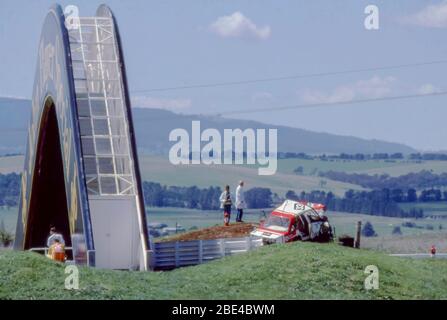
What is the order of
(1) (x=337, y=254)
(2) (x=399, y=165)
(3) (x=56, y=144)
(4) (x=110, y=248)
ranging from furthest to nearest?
(2) (x=399, y=165) → (3) (x=56, y=144) → (4) (x=110, y=248) → (1) (x=337, y=254)

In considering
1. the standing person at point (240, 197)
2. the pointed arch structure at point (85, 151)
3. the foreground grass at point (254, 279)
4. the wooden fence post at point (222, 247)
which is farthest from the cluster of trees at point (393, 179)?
the foreground grass at point (254, 279)

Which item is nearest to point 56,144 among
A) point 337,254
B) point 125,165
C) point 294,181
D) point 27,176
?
point 27,176

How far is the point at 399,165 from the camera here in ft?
516

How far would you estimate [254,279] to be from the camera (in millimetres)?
28703

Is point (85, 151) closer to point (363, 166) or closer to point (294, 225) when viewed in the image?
point (294, 225)

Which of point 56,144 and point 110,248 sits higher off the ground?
point 56,144

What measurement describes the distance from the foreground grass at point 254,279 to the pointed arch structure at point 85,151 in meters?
6.10

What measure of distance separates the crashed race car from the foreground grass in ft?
15.5

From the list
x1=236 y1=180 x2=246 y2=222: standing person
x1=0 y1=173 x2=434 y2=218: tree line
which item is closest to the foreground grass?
x1=236 y1=180 x2=246 y2=222: standing person

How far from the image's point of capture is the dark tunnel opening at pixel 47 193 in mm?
52281

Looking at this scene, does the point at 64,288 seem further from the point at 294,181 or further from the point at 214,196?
the point at 294,181

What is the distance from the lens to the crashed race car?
125ft

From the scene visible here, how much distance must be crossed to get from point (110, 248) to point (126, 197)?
5.69ft
